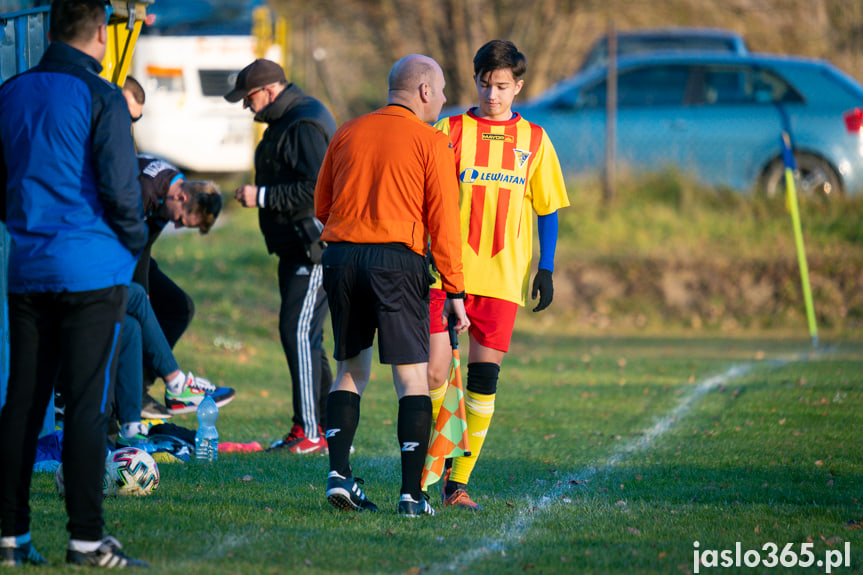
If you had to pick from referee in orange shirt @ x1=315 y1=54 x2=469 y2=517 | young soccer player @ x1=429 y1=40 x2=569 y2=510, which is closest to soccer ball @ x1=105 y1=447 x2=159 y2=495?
referee in orange shirt @ x1=315 y1=54 x2=469 y2=517

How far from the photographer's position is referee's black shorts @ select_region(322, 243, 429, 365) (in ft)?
15.4

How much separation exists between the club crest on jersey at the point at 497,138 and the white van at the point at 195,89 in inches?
490

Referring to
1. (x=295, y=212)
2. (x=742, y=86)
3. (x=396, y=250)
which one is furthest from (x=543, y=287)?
(x=742, y=86)

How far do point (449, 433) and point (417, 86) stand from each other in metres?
1.73

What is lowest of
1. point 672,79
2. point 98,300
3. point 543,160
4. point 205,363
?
point 205,363

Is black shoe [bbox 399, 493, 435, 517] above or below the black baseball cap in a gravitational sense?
below

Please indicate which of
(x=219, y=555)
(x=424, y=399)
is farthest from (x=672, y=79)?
(x=219, y=555)

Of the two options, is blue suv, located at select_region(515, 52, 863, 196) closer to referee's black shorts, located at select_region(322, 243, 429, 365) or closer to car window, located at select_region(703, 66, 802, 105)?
car window, located at select_region(703, 66, 802, 105)

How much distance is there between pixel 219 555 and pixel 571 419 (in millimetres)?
4325

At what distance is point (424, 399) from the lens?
16.0ft

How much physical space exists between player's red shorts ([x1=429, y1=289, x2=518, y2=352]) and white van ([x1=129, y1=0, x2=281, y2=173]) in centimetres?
1264

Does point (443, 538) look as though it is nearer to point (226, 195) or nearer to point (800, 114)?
point (800, 114)

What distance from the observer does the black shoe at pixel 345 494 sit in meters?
4.86

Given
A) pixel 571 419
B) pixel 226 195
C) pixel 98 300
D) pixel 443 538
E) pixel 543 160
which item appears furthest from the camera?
pixel 226 195
